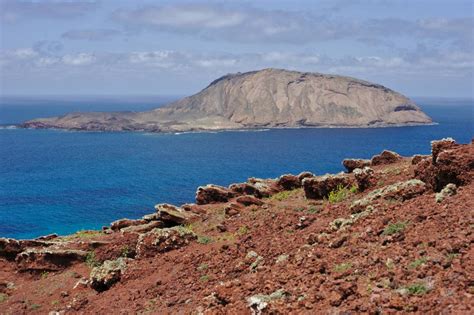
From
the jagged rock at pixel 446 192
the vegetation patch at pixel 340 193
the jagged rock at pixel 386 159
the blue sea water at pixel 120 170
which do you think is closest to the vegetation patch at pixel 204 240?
the vegetation patch at pixel 340 193

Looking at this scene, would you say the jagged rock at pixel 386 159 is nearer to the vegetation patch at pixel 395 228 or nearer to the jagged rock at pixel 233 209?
the jagged rock at pixel 233 209

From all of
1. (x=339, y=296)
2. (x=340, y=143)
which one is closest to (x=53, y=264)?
(x=339, y=296)

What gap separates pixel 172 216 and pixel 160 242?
6.60 m

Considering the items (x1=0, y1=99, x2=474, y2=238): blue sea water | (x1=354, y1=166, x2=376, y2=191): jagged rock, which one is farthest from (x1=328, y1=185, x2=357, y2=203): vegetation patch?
(x1=0, y1=99, x2=474, y2=238): blue sea water

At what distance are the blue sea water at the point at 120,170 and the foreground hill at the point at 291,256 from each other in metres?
47.7

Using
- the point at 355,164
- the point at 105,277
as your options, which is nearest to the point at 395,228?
the point at 105,277

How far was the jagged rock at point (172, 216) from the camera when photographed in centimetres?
3069

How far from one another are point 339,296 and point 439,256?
8.89 ft

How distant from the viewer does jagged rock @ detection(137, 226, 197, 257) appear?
79.3 ft

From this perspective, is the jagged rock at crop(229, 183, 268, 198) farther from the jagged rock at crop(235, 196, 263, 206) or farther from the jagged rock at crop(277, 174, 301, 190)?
the jagged rock at crop(235, 196, 263, 206)

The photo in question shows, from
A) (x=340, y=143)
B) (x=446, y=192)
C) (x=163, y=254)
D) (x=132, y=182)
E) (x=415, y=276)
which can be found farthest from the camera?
(x=340, y=143)

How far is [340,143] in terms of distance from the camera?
629 feet

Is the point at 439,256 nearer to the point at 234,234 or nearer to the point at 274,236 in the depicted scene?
the point at 274,236

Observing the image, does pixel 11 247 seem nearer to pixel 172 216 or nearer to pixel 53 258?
pixel 53 258
